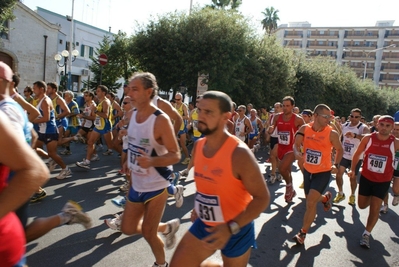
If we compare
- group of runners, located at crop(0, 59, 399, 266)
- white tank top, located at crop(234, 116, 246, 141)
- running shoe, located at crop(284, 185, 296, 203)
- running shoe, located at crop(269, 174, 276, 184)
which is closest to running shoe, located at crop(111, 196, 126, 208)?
group of runners, located at crop(0, 59, 399, 266)

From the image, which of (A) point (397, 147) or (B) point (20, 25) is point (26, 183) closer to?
(A) point (397, 147)

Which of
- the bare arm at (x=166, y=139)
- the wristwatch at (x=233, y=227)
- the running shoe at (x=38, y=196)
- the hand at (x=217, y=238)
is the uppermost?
the bare arm at (x=166, y=139)

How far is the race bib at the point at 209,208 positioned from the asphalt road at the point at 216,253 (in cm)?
151

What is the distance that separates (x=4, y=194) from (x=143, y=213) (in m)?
2.06

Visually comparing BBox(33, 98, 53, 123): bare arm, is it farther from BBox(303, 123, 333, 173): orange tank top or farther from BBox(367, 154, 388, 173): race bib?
BBox(367, 154, 388, 173): race bib

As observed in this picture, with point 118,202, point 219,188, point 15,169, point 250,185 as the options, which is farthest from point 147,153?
point 15,169

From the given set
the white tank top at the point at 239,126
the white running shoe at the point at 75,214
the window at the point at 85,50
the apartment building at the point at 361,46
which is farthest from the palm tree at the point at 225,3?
the apartment building at the point at 361,46

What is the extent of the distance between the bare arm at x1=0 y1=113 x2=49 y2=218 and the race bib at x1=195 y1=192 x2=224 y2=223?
1.37 m

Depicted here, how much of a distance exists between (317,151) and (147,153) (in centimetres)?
299

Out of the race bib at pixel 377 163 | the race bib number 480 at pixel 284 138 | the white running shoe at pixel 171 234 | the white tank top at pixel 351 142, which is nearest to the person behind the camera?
the white running shoe at pixel 171 234

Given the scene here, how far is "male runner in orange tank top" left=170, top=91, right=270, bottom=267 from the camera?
2338 millimetres

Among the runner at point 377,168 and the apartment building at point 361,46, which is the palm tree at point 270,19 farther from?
the runner at point 377,168

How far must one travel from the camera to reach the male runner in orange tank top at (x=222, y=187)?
7.67 ft

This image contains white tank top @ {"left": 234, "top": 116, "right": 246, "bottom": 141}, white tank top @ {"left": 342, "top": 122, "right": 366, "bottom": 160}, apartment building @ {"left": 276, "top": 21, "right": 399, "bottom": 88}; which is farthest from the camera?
apartment building @ {"left": 276, "top": 21, "right": 399, "bottom": 88}
